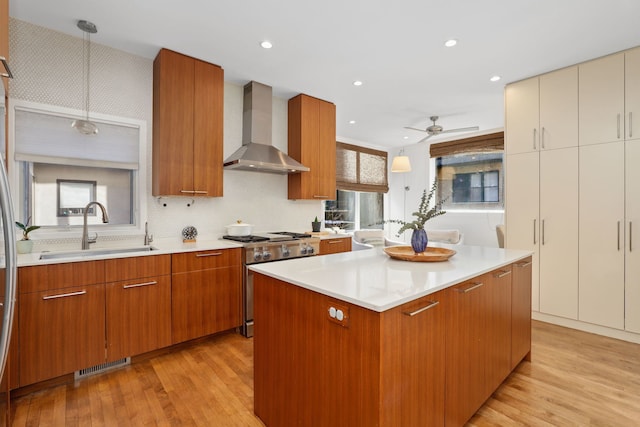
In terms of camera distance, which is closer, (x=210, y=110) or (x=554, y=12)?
(x=554, y=12)

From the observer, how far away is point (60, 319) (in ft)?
6.60

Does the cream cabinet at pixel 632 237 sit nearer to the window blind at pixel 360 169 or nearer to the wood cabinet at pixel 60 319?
the window blind at pixel 360 169

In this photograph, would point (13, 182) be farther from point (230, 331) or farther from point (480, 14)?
point (480, 14)

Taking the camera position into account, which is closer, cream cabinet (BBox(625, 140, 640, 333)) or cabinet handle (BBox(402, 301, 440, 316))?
cabinet handle (BBox(402, 301, 440, 316))

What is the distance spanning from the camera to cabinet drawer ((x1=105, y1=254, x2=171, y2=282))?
7.20ft

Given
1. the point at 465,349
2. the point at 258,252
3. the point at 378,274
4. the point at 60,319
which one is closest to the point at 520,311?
the point at 465,349

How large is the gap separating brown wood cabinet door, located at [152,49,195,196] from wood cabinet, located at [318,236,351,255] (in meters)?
1.64

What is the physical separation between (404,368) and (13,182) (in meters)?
3.04

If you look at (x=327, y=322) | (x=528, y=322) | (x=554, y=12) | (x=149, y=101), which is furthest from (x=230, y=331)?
(x=554, y=12)

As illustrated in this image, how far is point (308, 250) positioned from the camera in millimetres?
3389

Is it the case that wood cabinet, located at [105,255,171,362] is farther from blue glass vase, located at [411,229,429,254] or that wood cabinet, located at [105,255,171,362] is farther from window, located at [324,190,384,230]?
window, located at [324,190,384,230]

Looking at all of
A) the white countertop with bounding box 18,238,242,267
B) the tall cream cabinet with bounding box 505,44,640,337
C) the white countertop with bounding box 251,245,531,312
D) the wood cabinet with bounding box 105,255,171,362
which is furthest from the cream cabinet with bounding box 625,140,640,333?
the wood cabinet with bounding box 105,255,171,362

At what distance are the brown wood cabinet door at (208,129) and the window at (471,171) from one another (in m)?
3.99

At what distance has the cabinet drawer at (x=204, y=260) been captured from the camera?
2508mm
